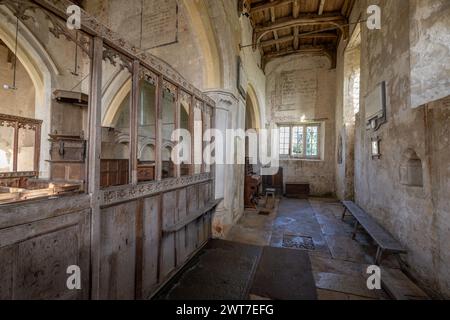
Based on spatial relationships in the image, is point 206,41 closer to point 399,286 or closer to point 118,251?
point 118,251

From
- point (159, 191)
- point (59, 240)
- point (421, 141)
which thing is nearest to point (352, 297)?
point (421, 141)

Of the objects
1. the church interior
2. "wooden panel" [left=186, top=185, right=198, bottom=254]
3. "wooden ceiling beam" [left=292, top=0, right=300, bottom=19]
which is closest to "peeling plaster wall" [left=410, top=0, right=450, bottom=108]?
the church interior

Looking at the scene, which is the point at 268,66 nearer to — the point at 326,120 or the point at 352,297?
the point at 326,120

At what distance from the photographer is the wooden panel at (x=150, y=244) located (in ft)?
6.81

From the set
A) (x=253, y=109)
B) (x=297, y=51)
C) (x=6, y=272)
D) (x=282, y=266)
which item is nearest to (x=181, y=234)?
(x=282, y=266)

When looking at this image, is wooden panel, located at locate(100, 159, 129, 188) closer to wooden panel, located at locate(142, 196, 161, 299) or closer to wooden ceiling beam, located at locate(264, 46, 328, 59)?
wooden panel, located at locate(142, 196, 161, 299)

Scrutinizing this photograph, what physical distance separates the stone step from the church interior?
0.02m

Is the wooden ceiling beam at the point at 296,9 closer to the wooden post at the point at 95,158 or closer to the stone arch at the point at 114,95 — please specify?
the stone arch at the point at 114,95

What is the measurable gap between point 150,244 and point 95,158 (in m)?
1.10

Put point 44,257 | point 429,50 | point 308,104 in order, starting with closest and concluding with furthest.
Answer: point 44,257, point 429,50, point 308,104

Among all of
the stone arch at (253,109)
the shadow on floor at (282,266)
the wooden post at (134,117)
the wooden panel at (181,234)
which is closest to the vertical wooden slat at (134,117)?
the wooden post at (134,117)

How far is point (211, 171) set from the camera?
3.74m

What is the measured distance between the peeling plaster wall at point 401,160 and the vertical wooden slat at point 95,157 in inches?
124
